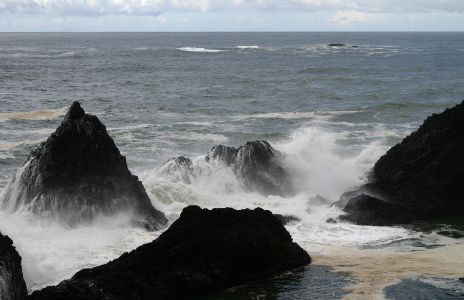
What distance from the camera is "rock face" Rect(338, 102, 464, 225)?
71.2ft

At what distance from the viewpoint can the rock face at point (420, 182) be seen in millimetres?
21688

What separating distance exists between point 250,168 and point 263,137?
1321 cm

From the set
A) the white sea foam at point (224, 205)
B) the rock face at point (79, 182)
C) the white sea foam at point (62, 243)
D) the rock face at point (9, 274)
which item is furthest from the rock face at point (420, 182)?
the rock face at point (9, 274)

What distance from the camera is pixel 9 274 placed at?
45.8 feet

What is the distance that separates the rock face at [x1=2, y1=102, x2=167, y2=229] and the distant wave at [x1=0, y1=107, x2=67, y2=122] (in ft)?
79.5

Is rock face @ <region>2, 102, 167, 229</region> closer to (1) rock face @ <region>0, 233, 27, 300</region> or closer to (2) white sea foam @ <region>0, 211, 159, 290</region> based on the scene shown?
(2) white sea foam @ <region>0, 211, 159, 290</region>

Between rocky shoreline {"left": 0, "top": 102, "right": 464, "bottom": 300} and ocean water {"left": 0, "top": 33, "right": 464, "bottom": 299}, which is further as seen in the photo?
ocean water {"left": 0, "top": 33, "right": 464, "bottom": 299}

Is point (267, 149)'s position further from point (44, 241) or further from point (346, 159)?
Answer: point (44, 241)

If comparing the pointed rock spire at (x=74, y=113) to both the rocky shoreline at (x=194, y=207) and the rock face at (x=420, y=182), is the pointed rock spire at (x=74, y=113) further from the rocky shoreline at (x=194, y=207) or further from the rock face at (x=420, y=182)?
the rock face at (x=420, y=182)

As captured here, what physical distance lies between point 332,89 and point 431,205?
44588 mm

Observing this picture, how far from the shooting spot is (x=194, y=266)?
51.4ft

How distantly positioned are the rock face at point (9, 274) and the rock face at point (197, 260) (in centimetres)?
89

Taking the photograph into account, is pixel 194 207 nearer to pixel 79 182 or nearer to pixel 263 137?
pixel 79 182

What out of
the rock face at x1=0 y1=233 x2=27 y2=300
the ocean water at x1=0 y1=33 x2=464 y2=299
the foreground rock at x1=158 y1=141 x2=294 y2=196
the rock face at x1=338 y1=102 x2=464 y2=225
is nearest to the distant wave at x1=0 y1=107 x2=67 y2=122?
the ocean water at x1=0 y1=33 x2=464 y2=299
